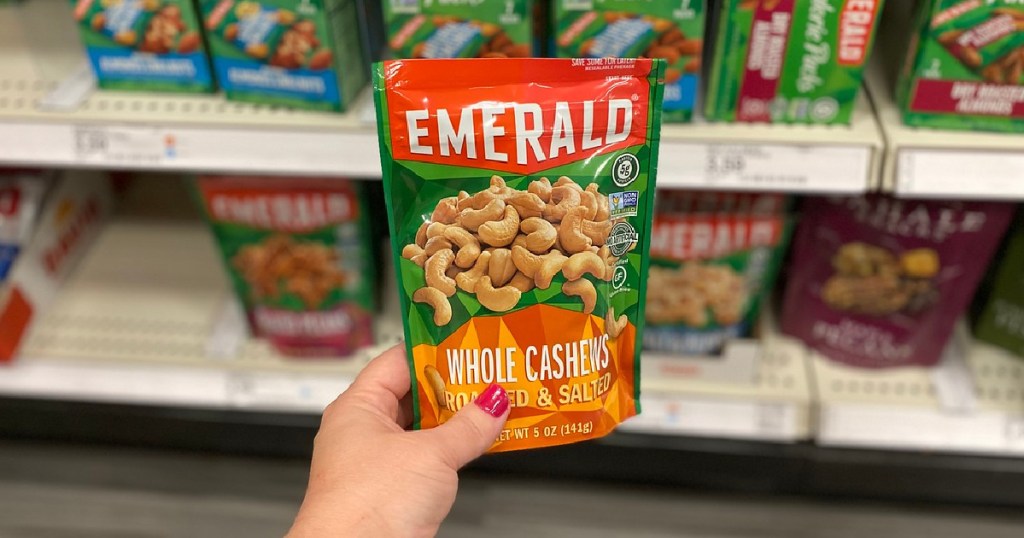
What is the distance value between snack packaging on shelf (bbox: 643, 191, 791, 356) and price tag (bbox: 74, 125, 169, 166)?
69 centimetres

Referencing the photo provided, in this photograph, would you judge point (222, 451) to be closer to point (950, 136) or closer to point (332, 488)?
point (332, 488)

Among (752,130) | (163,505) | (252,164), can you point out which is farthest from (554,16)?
(163,505)

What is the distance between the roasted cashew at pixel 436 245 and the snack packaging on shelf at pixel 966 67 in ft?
2.06

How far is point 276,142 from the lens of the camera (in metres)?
1.05

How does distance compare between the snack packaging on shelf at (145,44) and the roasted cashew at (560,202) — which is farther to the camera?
the snack packaging on shelf at (145,44)

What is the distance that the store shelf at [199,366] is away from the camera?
1336mm

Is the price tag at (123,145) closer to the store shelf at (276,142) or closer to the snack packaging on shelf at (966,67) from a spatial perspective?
the store shelf at (276,142)

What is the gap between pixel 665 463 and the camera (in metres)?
1.43

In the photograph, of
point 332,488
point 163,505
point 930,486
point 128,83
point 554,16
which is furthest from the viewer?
point 163,505

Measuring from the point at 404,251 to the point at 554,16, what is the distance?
366mm

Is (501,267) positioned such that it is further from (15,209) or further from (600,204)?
(15,209)

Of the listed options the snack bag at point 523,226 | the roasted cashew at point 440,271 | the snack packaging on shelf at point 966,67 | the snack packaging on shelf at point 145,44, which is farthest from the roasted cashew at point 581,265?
the snack packaging on shelf at point 145,44

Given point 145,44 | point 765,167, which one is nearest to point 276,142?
point 145,44

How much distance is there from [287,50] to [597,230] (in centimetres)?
50
